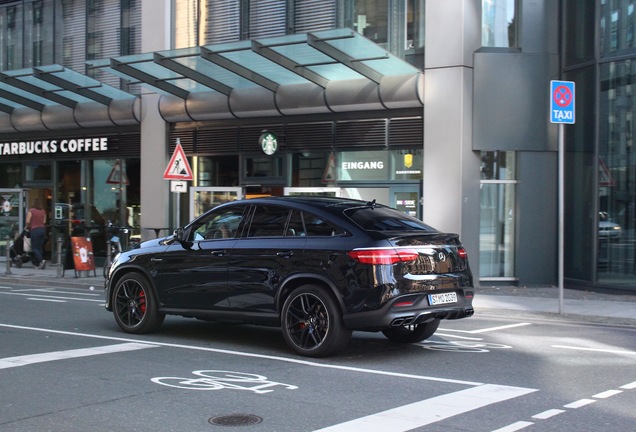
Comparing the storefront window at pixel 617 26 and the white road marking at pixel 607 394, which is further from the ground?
the storefront window at pixel 617 26

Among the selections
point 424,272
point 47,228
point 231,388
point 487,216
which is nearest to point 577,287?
point 487,216

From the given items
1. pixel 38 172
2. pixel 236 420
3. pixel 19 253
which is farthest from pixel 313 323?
pixel 38 172

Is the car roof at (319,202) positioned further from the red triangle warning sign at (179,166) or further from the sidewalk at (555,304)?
the red triangle warning sign at (179,166)

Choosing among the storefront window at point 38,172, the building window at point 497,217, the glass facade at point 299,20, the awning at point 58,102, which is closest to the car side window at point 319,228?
the building window at point 497,217

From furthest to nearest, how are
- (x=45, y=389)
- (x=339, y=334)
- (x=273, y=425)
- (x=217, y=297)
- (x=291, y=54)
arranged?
1. (x=291, y=54)
2. (x=217, y=297)
3. (x=339, y=334)
4. (x=45, y=389)
5. (x=273, y=425)

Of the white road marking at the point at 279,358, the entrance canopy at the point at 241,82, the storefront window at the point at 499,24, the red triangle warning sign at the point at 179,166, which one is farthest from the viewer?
the storefront window at the point at 499,24

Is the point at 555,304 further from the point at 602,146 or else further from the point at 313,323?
the point at 313,323

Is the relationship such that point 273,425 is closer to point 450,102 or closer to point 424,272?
point 424,272

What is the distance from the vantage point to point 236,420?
6328mm

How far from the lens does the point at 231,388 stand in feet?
24.4

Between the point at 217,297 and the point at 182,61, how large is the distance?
10.5 metres

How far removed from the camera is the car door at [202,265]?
980cm

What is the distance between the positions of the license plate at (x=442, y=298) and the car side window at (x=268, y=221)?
1.82m

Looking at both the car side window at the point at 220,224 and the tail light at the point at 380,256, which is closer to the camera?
the tail light at the point at 380,256
